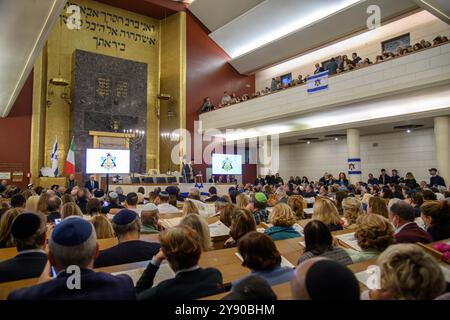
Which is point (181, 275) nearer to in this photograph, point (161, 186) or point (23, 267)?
point (23, 267)

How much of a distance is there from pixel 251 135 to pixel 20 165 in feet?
29.9

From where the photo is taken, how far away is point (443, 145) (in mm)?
8445

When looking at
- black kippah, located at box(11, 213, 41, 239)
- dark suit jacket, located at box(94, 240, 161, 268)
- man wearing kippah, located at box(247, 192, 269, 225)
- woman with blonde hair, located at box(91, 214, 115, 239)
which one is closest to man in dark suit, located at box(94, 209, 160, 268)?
dark suit jacket, located at box(94, 240, 161, 268)

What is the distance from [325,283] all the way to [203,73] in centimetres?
1515

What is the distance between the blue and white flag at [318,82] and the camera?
9.57 metres

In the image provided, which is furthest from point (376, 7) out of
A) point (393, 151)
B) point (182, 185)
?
point (182, 185)

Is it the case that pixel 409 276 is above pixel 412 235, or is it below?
above

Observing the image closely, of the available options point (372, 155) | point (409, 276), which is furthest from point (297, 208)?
point (372, 155)

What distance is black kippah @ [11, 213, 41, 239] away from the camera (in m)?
1.91

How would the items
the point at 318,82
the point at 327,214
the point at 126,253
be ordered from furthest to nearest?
1. the point at 318,82
2. the point at 327,214
3. the point at 126,253

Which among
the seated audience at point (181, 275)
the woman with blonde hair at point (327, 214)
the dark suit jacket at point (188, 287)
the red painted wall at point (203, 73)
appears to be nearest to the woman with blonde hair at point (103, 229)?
the seated audience at point (181, 275)

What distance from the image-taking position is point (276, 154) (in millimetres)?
16328

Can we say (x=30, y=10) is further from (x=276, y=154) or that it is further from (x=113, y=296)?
(x=276, y=154)

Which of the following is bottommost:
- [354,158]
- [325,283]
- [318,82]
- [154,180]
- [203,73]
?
[325,283]
